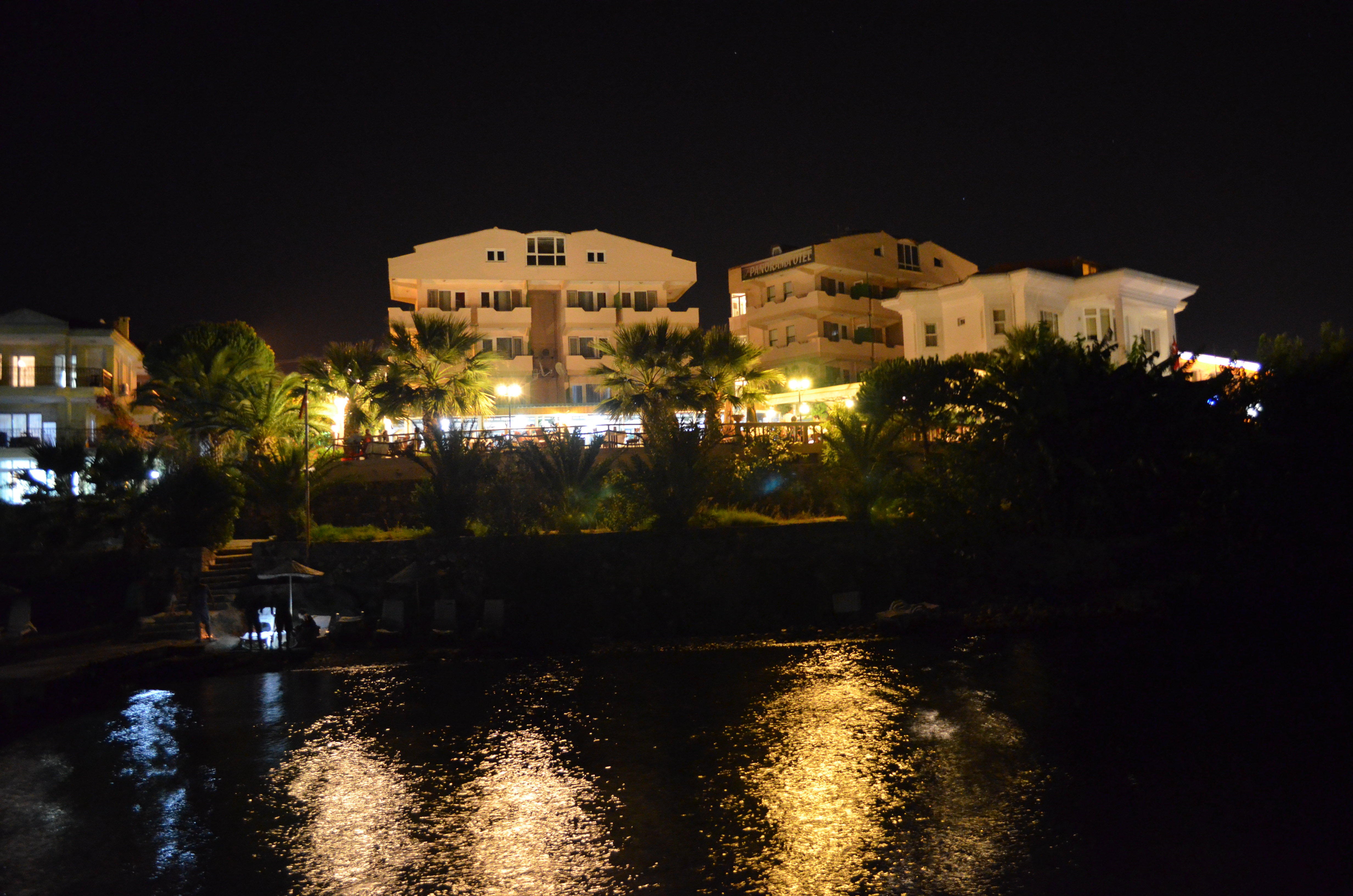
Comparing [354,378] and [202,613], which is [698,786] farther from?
[354,378]

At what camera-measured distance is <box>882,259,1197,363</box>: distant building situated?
3900 centimetres

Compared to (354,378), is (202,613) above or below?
below

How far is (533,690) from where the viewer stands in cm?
1711

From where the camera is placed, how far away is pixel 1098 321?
133 ft

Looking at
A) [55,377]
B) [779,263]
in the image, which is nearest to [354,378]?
[55,377]

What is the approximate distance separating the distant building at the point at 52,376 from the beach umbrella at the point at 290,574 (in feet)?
83.6

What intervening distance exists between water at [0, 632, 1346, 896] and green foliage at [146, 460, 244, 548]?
7784 mm

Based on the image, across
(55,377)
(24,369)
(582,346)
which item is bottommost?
(55,377)

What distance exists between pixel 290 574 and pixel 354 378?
13.4 metres

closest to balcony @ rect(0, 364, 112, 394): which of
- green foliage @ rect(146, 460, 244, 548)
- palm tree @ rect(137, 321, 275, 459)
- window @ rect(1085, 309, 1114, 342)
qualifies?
palm tree @ rect(137, 321, 275, 459)

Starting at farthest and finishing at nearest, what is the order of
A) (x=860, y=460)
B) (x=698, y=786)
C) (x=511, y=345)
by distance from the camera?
(x=511, y=345), (x=860, y=460), (x=698, y=786)

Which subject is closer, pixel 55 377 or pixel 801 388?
pixel 801 388

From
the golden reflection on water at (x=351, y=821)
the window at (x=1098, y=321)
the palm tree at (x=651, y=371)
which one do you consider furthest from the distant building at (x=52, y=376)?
the window at (x=1098, y=321)

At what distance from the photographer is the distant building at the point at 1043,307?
39000 millimetres
